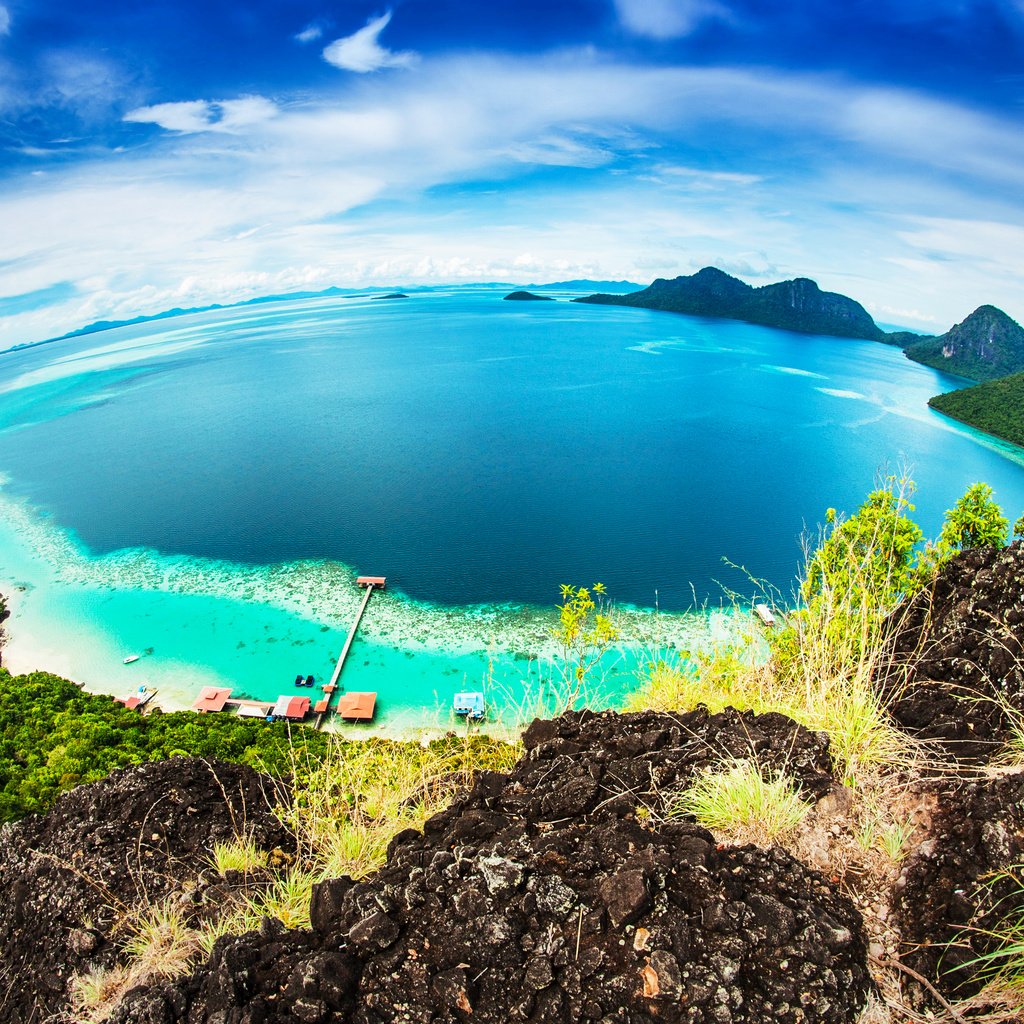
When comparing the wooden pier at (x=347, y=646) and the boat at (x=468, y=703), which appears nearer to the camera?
the boat at (x=468, y=703)

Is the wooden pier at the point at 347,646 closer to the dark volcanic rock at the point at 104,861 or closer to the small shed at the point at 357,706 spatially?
the small shed at the point at 357,706

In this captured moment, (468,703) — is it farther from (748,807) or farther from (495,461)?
(495,461)

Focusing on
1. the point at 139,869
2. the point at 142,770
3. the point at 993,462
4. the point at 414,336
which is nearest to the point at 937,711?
the point at 139,869

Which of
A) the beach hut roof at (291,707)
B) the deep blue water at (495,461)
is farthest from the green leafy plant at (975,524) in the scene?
the beach hut roof at (291,707)

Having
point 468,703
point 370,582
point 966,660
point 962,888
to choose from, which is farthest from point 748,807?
point 370,582

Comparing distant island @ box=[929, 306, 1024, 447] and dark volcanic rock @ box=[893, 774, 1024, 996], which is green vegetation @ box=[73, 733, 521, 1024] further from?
distant island @ box=[929, 306, 1024, 447]

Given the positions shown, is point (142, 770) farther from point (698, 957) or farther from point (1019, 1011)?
point (1019, 1011)

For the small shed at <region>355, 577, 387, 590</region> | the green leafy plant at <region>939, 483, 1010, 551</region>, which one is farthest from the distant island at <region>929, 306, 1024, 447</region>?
the small shed at <region>355, 577, 387, 590</region>
